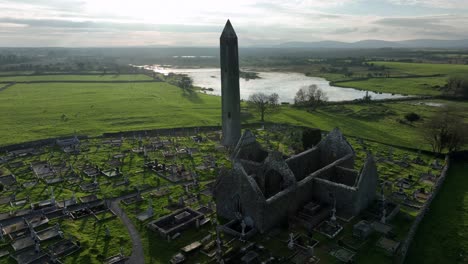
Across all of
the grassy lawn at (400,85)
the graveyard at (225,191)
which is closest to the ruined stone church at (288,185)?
the graveyard at (225,191)

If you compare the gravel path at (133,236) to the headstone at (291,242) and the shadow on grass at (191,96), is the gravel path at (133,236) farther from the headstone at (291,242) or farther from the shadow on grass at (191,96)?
the shadow on grass at (191,96)

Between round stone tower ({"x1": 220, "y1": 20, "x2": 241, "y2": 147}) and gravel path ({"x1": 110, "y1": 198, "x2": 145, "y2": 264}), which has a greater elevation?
round stone tower ({"x1": 220, "y1": 20, "x2": 241, "y2": 147})

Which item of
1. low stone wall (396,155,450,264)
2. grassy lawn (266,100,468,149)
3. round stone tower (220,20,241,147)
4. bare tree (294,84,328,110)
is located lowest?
grassy lawn (266,100,468,149)

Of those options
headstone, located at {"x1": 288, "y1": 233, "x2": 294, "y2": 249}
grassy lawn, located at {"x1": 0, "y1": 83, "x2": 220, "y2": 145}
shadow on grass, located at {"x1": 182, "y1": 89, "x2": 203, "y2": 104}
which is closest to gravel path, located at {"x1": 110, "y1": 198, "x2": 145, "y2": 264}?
headstone, located at {"x1": 288, "y1": 233, "x2": 294, "y2": 249}

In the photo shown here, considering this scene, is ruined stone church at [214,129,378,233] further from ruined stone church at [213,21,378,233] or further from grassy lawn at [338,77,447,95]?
grassy lawn at [338,77,447,95]

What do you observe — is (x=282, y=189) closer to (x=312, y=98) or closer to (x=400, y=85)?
(x=312, y=98)

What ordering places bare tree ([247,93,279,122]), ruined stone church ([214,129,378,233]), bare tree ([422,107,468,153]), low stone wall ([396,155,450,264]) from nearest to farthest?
low stone wall ([396,155,450,264]) → ruined stone church ([214,129,378,233]) → bare tree ([422,107,468,153]) → bare tree ([247,93,279,122])
